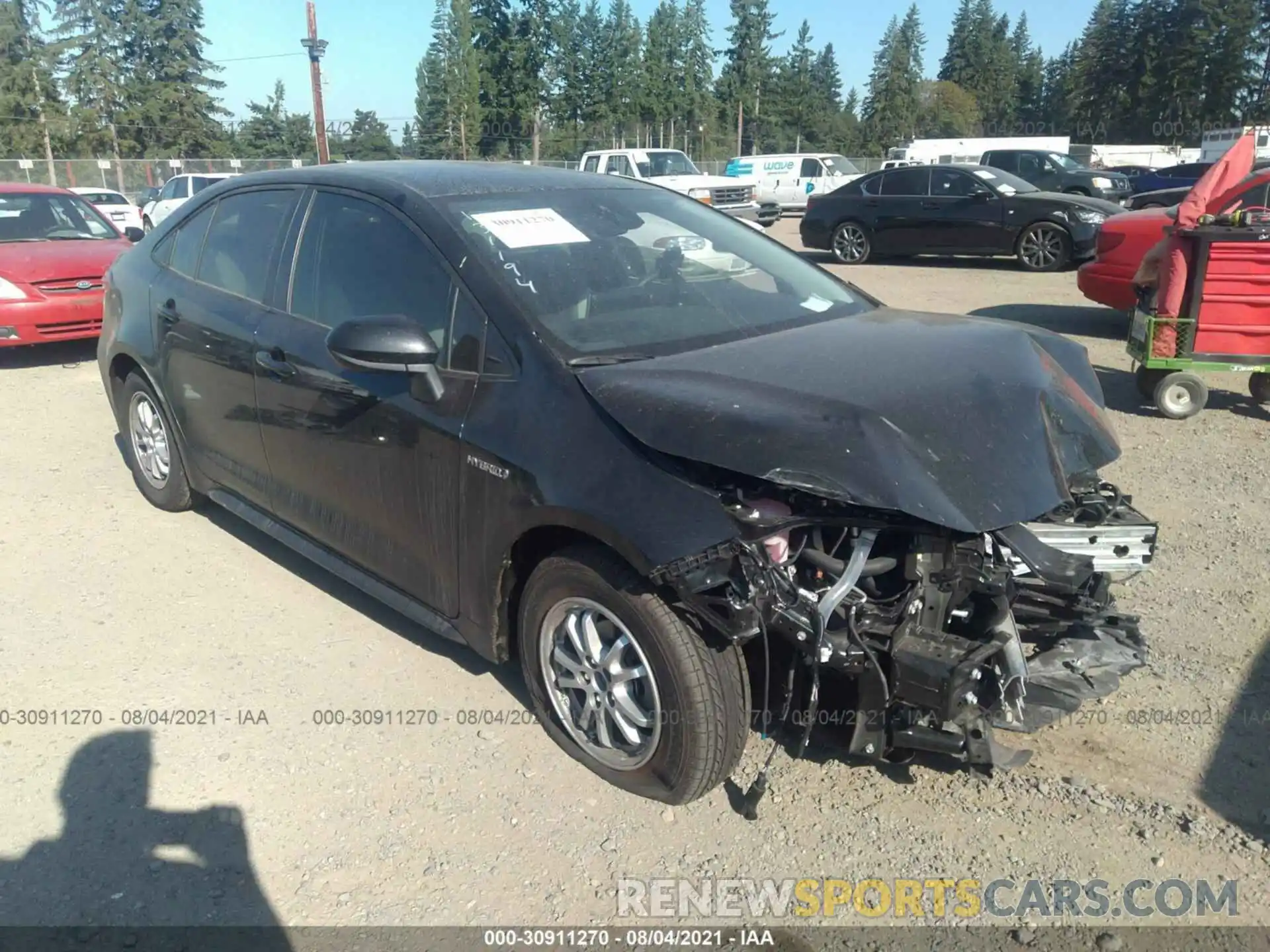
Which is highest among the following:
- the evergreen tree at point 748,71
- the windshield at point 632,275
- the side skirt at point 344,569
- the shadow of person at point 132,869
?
the evergreen tree at point 748,71

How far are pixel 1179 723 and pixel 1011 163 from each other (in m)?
21.5

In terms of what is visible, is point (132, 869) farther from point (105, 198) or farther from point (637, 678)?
point (105, 198)

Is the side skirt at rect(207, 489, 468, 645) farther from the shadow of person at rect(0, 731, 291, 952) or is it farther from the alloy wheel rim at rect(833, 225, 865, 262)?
the alloy wheel rim at rect(833, 225, 865, 262)

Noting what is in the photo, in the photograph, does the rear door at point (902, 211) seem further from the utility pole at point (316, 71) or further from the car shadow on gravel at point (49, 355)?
the utility pole at point (316, 71)

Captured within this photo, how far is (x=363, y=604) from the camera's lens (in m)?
4.28

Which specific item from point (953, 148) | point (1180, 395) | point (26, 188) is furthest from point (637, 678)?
point (953, 148)

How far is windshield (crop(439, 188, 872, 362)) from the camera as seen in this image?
3145mm

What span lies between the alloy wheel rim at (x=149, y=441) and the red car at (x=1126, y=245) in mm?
8004

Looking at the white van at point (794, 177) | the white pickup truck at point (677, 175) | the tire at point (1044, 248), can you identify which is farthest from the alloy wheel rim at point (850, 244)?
the white van at point (794, 177)

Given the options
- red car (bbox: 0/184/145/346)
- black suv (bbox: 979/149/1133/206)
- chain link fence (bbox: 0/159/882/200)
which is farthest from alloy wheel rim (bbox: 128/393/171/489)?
chain link fence (bbox: 0/159/882/200)

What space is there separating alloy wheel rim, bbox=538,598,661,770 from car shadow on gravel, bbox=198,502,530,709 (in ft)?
1.44

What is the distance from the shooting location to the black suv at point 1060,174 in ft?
68.6

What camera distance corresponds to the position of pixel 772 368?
290cm

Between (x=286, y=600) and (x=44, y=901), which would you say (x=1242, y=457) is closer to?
(x=286, y=600)
